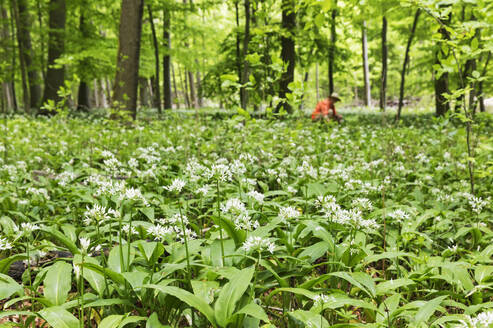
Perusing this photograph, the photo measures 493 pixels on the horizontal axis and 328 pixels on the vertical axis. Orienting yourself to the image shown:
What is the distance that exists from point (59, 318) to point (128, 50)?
856cm

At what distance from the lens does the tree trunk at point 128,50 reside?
891cm

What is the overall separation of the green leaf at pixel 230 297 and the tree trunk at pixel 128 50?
8028 millimetres

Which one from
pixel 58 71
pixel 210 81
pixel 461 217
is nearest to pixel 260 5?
pixel 461 217

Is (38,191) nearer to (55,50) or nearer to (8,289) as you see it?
(8,289)

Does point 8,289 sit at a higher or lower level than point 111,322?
higher

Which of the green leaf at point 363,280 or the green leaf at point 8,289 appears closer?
the green leaf at point 8,289

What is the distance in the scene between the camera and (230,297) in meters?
1.63

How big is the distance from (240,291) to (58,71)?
1514cm

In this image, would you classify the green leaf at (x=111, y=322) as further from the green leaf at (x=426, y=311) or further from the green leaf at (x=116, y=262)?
the green leaf at (x=426, y=311)

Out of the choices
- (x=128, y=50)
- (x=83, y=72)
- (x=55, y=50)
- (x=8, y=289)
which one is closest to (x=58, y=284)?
(x=8, y=289)

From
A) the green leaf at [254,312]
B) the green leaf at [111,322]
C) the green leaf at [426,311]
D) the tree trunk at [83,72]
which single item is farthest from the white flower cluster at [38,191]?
the tree trunk at [83,72]

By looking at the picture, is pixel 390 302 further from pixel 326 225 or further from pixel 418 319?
pixel 326 225

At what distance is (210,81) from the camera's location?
46.3 feet

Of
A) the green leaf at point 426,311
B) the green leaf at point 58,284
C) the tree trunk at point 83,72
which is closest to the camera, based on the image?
the green leaf at point 426,311
